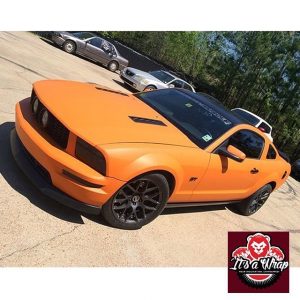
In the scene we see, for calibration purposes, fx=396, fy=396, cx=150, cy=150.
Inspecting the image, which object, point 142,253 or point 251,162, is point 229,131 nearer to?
point 251,162

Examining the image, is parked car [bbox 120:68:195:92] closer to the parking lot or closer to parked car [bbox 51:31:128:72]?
parked car [bbox 51:31:128:72]

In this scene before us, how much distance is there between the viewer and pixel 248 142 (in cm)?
581

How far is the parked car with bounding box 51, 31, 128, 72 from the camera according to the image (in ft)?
58.5

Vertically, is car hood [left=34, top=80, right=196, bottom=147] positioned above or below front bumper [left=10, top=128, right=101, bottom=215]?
above

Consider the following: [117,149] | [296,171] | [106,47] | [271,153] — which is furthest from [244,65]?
[117,149]

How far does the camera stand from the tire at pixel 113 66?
19750 mm

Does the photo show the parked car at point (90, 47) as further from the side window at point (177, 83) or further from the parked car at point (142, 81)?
the side window at point (177, 83)

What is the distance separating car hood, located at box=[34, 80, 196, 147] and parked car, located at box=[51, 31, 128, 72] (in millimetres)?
13308

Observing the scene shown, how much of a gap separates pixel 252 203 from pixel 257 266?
7.52ft

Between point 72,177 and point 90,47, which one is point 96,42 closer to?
point 90,47

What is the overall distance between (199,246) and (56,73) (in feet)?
26.6

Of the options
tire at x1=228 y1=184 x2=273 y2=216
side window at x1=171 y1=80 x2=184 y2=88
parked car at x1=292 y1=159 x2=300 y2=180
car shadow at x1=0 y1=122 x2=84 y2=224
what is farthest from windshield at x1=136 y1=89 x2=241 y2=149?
parked car at x1=292 y1=159 x2=300 y2=180

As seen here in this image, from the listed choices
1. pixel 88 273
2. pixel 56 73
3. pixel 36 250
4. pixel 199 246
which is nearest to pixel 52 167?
pixel 36 250

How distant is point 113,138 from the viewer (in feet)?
13.3
